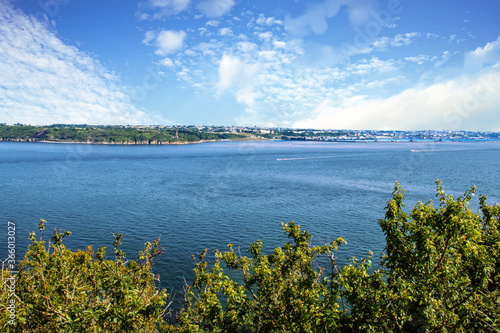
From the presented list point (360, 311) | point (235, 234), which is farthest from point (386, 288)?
point (235, 234)

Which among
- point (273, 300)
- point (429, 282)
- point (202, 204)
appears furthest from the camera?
point (202, 204)

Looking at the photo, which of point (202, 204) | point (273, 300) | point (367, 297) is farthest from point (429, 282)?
point (202, 204)

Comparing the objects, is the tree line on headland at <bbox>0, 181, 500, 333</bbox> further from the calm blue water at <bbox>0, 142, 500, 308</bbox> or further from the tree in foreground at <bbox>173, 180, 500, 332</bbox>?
the calm blue water at <bbox>0, 142, 500, 308</bbox>

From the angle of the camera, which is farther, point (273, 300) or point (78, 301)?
point (78, 301)

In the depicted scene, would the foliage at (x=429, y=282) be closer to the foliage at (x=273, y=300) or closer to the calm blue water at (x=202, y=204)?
the foliage at (x=273, y=300)

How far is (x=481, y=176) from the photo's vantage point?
71875 mm

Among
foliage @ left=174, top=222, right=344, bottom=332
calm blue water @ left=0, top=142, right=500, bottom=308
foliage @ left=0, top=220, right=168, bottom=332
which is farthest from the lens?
calm blue water @ left=0, top=142, right=500, bottom=308

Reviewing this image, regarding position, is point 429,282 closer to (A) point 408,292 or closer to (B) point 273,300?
(A) point 408,292

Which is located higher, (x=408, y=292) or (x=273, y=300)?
(x=408, y=292)

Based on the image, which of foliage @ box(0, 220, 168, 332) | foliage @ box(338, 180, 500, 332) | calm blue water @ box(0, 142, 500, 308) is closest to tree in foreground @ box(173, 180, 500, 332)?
foliage @ box(338, 180, 500, 332)

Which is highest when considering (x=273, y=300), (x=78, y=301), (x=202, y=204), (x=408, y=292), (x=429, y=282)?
(x=429, y=282)

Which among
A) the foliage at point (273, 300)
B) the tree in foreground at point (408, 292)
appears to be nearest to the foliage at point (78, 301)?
the foliage at point (273, 300)

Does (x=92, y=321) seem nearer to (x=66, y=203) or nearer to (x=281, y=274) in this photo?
(x=281, y=274)

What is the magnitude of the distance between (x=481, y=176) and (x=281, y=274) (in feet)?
254
